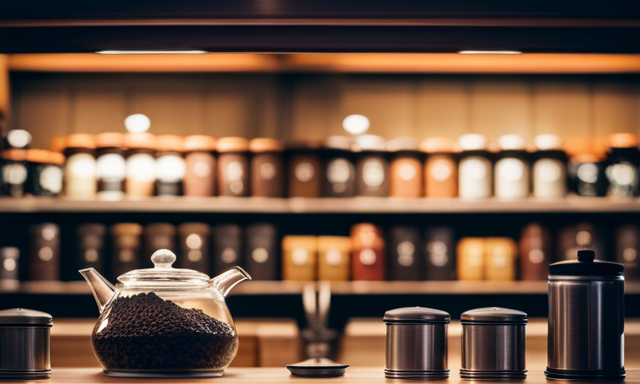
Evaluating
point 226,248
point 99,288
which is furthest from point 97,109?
point 99,288

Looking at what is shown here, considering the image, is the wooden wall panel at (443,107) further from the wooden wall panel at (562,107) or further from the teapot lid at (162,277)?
the teapot lid at (162,277)

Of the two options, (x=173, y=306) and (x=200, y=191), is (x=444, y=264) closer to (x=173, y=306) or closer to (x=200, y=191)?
(x=200, y=191)

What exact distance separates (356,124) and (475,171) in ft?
2.05

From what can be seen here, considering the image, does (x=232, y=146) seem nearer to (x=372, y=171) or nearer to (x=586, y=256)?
(x=372, y=171)

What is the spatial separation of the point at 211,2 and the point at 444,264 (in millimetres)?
2053

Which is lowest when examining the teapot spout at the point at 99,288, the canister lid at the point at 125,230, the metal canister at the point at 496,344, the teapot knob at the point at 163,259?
the metal canister at the point at 496,344

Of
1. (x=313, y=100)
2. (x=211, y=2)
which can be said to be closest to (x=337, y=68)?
(x=313, y=100)

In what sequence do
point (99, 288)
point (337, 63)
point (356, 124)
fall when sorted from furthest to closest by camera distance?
point (356, 124), point (337, 63), point (99, 288)

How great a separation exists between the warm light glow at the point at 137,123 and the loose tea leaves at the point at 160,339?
2.39 meters

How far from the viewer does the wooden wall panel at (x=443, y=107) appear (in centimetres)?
372

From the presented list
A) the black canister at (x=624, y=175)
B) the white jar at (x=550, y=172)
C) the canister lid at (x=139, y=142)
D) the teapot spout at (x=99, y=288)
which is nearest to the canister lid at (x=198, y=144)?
the canister lid at (x=139, y=142)

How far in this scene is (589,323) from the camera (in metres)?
1.34

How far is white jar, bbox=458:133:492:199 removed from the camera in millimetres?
3266

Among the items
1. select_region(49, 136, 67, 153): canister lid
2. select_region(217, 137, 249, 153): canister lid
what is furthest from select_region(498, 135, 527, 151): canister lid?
select_region(49, 136, 67, 153): canister lid
